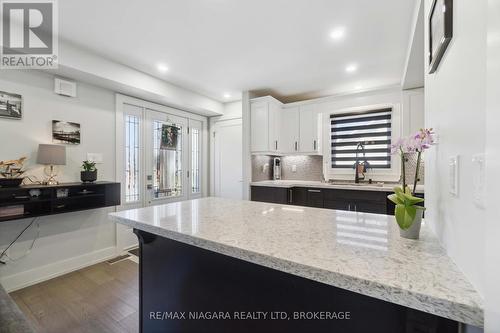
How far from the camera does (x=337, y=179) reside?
157 inches

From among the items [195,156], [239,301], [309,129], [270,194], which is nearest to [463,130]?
[239,301]

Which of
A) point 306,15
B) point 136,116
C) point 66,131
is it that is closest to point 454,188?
point 306,15

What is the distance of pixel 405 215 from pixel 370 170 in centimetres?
301

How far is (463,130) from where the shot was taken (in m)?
0.69

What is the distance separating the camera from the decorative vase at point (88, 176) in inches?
111

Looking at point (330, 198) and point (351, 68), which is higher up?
point (351, 68)

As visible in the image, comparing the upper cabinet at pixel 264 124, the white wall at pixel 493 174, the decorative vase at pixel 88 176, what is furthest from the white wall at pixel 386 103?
the decorative vase at pixel 88 176

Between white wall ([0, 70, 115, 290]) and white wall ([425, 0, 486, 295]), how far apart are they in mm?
3582

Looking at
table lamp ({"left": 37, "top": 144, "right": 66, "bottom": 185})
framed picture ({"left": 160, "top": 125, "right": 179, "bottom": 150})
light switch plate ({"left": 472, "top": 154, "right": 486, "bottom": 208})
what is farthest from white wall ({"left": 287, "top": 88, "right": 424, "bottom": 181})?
table lamp ({"left": 37, "top": 144, "right": 66, "bottom": 185})

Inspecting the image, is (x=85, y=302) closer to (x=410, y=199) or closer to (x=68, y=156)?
(x=68, y=156)

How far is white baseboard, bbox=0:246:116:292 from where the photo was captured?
7.90 feet

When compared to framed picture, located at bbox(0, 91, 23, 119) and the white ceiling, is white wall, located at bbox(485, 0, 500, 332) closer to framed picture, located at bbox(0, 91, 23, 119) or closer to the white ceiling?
the white ceiling

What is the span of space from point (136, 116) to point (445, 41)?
378cm

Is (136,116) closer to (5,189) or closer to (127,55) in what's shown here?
(127,55)
